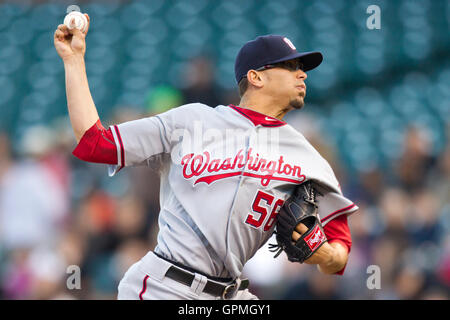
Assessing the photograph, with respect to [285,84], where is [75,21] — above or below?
above

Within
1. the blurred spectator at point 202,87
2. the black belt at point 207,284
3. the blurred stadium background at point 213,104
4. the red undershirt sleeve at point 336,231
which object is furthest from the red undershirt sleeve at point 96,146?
the blurred spectator at point 202,87

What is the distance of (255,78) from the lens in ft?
7.16

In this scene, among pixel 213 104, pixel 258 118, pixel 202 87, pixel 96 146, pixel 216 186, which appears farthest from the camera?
pixel 202 87

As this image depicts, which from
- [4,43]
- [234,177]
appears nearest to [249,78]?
[234,177]

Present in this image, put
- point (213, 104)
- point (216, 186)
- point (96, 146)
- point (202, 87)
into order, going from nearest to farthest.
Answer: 1. point (96, 146)
2. point (216, 186)
3. point (213, 104)
4. point (202, 87)

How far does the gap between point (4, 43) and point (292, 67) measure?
16.0 ft

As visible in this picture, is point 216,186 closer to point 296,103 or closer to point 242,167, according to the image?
point 242,167

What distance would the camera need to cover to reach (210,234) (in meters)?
1.94

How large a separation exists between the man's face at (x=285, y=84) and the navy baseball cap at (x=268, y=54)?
3 centimetres

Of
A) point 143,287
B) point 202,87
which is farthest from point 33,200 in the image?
point 143,287

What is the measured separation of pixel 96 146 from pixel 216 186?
0.40 m

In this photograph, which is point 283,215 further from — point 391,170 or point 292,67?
point 391,170

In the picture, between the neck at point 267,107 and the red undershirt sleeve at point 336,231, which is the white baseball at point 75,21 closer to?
the neck at point 267,107

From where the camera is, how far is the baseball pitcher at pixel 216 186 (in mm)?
1923
